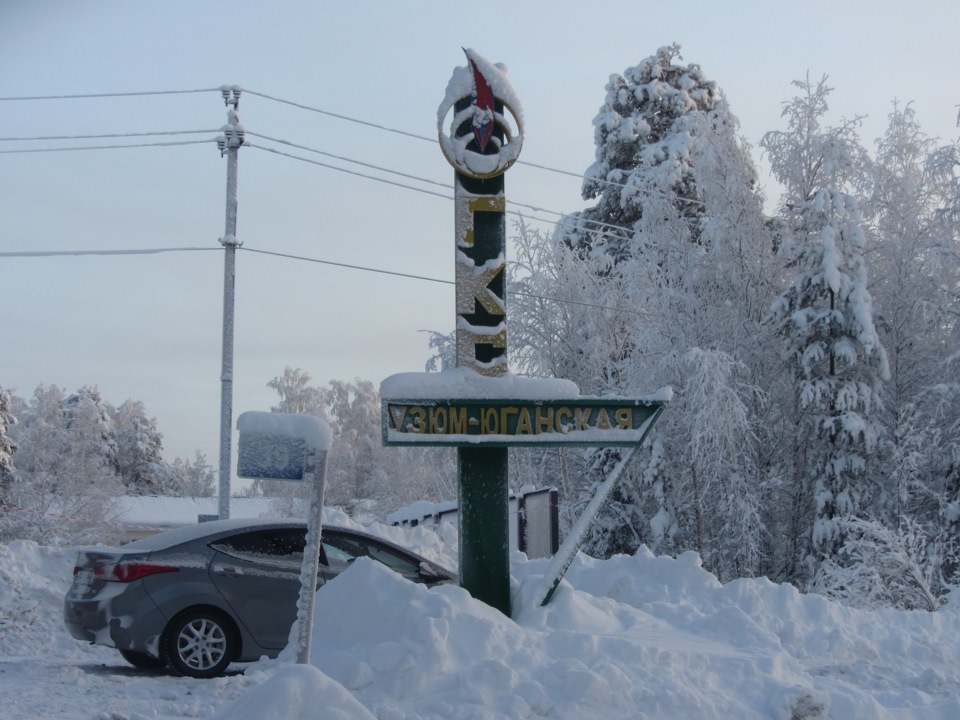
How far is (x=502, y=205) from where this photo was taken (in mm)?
10164

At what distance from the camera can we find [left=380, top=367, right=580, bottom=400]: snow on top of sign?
30.6 ft

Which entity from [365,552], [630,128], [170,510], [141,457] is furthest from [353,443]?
[365,552]

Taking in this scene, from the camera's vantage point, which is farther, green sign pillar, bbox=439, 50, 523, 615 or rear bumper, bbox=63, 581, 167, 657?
green sign pillar, bbox=439, 50, 523, 615

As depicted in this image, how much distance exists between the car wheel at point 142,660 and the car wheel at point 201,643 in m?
0.17

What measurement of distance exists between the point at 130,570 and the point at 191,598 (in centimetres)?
58

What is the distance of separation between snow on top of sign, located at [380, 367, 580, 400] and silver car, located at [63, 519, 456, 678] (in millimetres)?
1962

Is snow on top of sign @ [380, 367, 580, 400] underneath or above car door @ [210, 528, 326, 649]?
above

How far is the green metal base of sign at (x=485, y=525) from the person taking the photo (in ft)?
30.9

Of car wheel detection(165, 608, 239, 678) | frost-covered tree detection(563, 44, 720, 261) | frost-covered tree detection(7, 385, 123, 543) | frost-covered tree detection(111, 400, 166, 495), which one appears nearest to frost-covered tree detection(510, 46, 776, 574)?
frost-covered tree detection(563, 44, 720, 261)

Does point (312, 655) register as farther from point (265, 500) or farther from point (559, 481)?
point (265, 500)

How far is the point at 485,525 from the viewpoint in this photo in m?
9.56

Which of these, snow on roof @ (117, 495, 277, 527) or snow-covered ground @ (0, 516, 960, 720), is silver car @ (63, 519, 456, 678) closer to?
snow-covered ground @ (0, 516, 960, 720)

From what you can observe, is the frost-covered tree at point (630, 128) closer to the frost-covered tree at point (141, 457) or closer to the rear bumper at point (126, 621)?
the rear bumper at point (126, 621)

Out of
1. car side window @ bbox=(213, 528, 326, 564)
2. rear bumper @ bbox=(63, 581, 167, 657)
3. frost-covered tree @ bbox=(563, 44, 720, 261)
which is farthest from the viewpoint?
frost-covered tree @ bbox=(563, 44, 720, 261)
